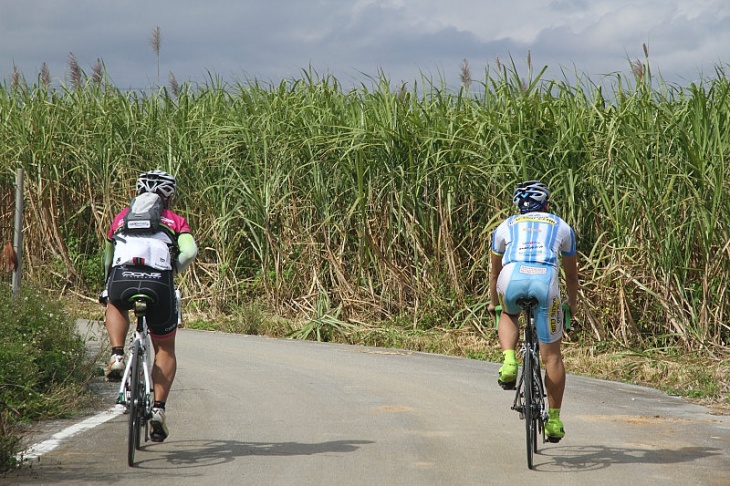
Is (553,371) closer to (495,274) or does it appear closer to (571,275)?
(571,275)

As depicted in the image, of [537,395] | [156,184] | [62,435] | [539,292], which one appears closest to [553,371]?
[537,395]

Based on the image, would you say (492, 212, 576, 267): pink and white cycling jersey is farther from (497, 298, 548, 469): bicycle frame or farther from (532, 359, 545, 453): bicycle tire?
(532, 359, 545, 453): bicycle tire

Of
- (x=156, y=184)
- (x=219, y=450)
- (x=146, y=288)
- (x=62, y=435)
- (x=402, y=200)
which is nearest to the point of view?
(x=146, y=288)

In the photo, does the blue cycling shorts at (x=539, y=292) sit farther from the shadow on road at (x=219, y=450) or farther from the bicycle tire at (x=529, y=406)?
the shadow on road at (x=219, y=450)

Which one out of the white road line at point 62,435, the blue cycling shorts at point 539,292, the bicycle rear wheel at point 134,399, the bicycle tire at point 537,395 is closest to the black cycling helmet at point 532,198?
the blue cycling shorts at point 539,292

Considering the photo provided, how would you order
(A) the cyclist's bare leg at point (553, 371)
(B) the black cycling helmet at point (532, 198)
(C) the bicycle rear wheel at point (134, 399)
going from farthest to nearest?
(B) the black cycling helmet at point (532, 198) < (A) the cyclist's bare leg at point (553, 371) < (C) the bicycle rear wheel at point (134, 399)

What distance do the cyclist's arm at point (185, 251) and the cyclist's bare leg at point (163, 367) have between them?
1.81ft

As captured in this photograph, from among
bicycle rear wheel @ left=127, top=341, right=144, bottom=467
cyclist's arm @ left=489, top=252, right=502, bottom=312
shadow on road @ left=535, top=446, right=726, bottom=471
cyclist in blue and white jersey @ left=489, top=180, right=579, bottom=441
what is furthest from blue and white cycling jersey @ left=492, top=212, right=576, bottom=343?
bicycle rear wheel @ left=127, top=341, right=144, bottom=467

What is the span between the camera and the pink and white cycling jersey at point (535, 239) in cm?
725

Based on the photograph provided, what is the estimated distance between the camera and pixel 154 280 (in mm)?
7023

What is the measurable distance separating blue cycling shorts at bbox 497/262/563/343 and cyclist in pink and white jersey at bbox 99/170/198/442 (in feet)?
6.76

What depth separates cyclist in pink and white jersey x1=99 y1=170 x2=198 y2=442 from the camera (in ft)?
23.0

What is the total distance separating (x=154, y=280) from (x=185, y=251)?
10.6 inches

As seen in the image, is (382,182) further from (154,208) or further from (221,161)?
(154,208)
